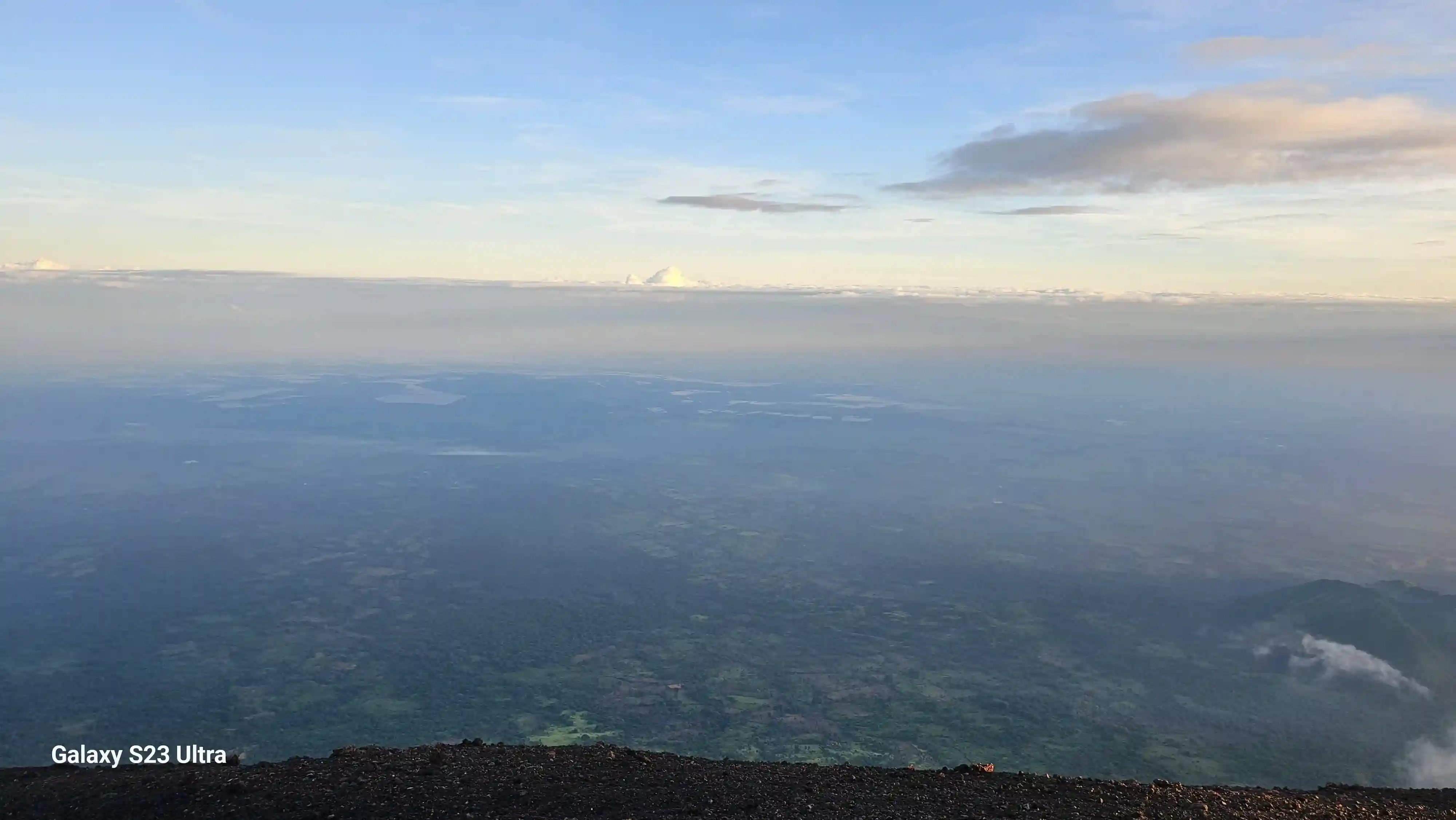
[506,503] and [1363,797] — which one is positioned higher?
[1363,797]

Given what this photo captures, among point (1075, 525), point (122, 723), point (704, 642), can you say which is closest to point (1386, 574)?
point (1075, 525)

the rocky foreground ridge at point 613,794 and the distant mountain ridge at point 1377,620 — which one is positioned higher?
the rocky foreground ridge at point 613,794

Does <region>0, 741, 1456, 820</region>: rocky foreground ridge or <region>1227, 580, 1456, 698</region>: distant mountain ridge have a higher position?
<region>0, 741, 1456, 820</region>: rocky foreground ridge

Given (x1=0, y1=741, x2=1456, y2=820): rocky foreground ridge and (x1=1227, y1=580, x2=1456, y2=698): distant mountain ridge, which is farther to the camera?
(x1=1227, y1=580, x2=1456, y2=698): distant mountain ridge

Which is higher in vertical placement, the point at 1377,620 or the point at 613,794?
the point at 613,794

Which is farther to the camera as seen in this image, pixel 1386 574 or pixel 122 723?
pixel 1386 574

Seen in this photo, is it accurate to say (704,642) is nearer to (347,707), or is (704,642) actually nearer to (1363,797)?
(347,707)

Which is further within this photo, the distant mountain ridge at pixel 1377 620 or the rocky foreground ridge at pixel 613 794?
the distant mountain ridge at pixel 1377 620

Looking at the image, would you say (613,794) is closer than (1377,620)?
Yes
